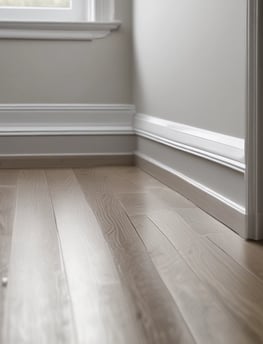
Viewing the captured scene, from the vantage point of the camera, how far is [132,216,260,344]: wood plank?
0.94 m

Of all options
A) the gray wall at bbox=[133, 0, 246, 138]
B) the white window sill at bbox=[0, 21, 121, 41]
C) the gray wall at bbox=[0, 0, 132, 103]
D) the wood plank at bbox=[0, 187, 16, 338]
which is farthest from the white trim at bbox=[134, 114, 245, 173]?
the wood plank at bbox=[0, 187, 16, 338]

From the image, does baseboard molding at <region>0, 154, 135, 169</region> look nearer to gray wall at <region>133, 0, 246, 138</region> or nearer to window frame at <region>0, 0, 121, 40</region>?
gray wall at <region>133, 0, 246, 138</region>

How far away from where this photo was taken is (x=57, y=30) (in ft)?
10.4

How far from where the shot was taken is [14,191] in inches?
94.1

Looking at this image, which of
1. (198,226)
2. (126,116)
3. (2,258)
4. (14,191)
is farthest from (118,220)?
(126,116)

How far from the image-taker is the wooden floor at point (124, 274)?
960mm

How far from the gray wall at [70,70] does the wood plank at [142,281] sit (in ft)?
3.99

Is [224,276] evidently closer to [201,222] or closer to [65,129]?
[201,222]

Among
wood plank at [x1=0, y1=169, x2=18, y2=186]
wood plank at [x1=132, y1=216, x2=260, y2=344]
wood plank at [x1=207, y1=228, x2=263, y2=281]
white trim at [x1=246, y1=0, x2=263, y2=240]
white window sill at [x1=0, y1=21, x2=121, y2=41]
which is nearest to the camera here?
wood plank at [x1=132, y1=216, x2=260, y2=344]

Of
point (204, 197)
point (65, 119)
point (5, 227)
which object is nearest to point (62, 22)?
point (65, 119)

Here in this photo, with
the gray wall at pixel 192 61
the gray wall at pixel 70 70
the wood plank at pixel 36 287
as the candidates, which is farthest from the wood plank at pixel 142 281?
the gray wall at pixel 70 70

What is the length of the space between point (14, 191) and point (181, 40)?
0.80 metres

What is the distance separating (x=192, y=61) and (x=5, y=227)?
0.87 metres

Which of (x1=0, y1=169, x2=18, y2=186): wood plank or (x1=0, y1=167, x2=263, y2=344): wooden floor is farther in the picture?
(x1=0, y1=169, x2=18, y2=186): wood plank
